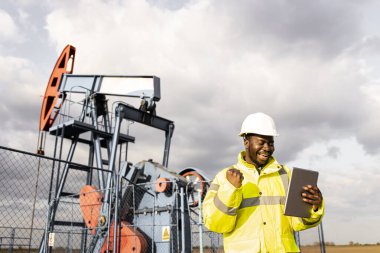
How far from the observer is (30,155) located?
205 inches

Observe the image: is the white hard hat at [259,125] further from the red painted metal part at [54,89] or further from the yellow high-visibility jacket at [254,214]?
the red painted metal part at [54,89]

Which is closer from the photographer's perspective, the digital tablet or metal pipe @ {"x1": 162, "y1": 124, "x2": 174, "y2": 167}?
the digital tablet

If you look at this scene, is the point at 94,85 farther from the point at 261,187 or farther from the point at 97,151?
the point at 261,187

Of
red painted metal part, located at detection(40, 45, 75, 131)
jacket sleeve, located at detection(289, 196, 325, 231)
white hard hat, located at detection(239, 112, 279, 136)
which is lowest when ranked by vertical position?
jacket sleeve, located at detection(289, 196, 325, 231)

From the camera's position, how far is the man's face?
264 centimetres

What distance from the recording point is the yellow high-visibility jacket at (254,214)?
7.77 feet

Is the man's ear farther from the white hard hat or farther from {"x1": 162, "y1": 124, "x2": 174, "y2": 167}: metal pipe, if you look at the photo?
{"x1": 162, "y1": 124, "x2": 174, "y2": 167}: metal pipe

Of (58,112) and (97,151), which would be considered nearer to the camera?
(97,151)

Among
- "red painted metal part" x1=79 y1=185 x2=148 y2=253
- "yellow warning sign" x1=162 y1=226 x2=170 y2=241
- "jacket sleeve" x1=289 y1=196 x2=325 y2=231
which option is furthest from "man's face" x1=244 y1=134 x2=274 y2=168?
"yellow warning sign" x1=162 y1=226 x2=170 y2=241

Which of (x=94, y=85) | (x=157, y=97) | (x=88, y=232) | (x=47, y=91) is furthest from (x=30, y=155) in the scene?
(x=47, y=91)

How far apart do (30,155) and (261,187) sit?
3.73 meters

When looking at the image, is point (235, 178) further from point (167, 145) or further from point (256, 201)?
point (167, 145)

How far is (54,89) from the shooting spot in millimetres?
13703

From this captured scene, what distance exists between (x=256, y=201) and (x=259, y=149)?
36 cm
